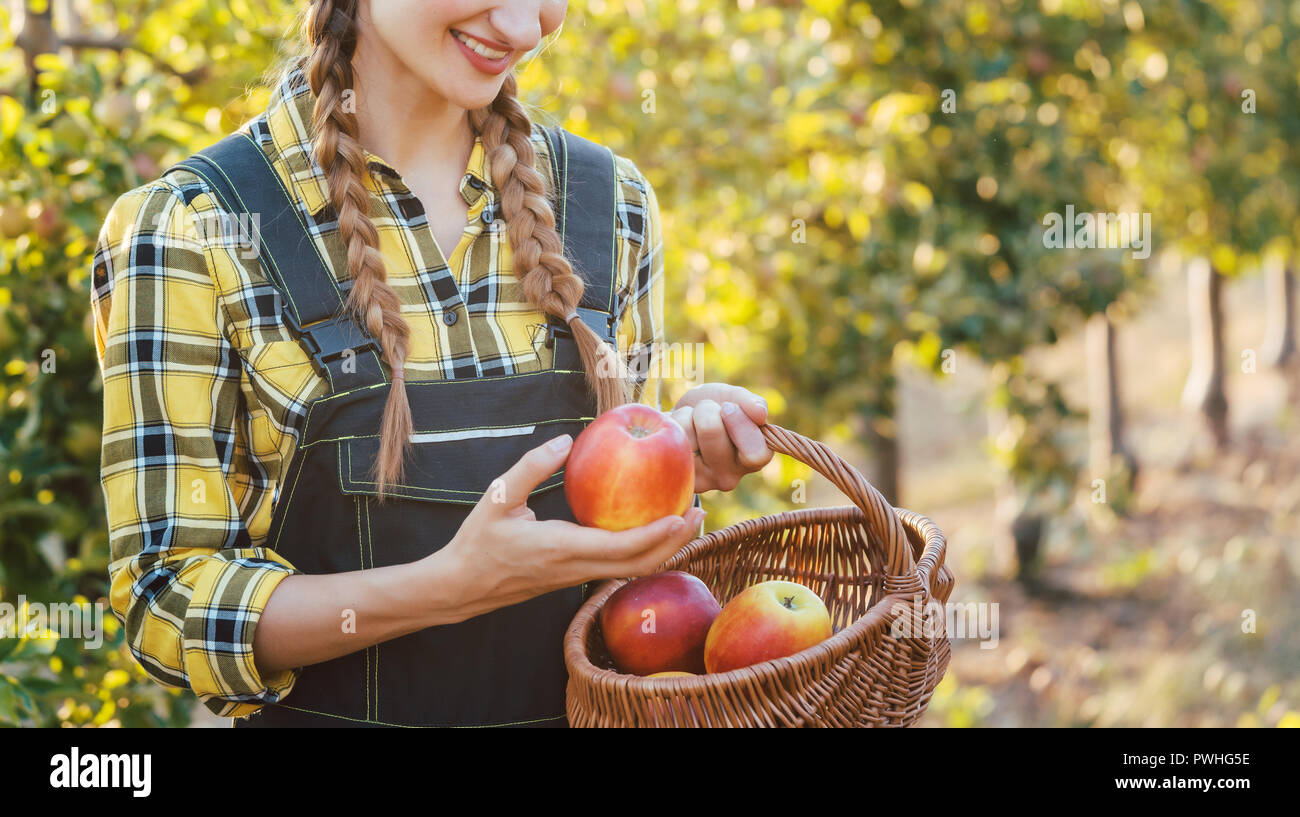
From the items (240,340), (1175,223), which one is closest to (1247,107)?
(1175,223)

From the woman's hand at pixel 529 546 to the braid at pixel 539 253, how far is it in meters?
0.24

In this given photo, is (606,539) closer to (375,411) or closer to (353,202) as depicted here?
(375,411)

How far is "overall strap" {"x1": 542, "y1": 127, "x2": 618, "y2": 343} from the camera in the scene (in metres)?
1.33

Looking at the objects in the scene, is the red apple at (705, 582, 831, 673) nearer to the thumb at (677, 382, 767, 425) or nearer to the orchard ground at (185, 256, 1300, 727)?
the thumb at (677, 382, 767, 425)

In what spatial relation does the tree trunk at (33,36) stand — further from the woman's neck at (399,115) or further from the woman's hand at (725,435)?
the woman's hand at (725,435)

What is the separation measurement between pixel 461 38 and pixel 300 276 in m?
0.30

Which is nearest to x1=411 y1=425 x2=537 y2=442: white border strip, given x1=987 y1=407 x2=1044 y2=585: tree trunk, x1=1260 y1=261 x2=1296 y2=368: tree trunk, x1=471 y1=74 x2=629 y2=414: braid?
x1=471 y1=74 x2=629 y2=414: braid

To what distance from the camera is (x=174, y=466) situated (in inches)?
45.0

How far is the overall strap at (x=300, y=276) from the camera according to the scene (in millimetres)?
1185

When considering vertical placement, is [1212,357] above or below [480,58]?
above

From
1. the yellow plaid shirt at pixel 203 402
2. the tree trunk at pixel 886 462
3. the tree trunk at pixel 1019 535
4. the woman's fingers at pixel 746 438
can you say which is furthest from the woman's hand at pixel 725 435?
the tree trunk at pixel 1019 535

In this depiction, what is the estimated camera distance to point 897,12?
3.72 meters

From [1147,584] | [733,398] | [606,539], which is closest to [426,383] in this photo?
[606,539]
